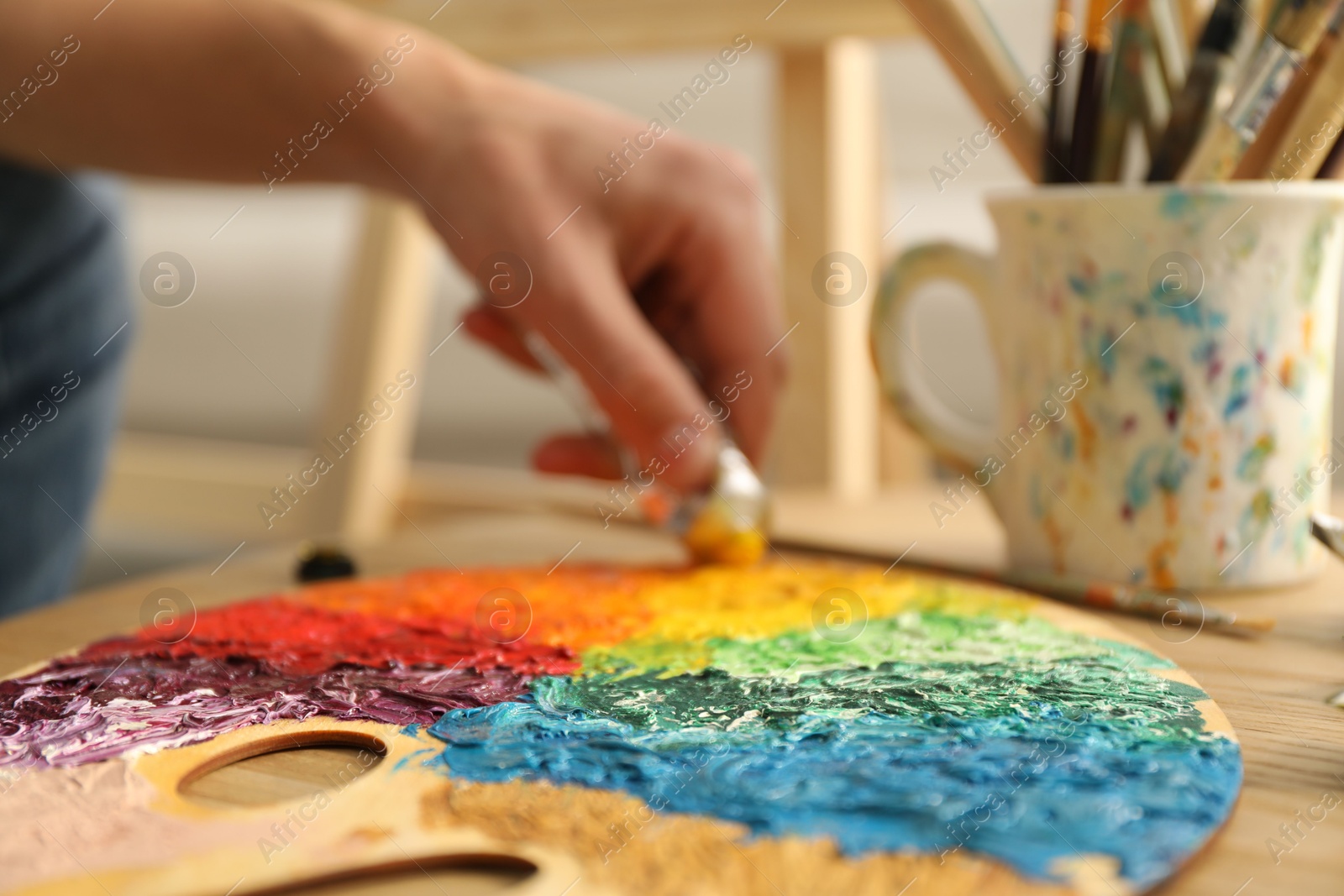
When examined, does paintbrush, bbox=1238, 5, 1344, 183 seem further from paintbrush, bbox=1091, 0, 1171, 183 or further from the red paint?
the red paint

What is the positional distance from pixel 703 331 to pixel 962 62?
0.65 ft

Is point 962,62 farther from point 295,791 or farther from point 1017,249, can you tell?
point 295,791

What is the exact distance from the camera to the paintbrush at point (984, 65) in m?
0.50

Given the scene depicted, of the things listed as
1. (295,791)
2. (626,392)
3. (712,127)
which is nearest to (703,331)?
(626,392)

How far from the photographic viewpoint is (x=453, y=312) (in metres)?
1.38

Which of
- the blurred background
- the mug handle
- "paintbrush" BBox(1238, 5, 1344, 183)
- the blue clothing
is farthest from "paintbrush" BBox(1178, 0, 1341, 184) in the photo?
the blue clothing

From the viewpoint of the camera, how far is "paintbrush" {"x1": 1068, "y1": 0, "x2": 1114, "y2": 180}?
483 millimetres

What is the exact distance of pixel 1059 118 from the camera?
51 centimetres

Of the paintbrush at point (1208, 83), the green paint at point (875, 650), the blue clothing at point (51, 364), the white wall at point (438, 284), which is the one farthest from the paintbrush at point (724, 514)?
the white wall at point (438, 284)

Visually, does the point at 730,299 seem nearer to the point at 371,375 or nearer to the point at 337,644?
the point at 337,644

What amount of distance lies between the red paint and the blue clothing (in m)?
0.32

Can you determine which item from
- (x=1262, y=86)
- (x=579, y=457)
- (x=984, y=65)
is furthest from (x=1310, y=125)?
(x=579, y=457)

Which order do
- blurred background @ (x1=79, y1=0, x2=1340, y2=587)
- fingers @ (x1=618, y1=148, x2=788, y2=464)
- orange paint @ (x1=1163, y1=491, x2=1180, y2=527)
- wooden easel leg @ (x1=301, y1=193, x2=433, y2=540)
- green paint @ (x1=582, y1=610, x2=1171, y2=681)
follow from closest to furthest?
green paint @ (x1=582, y1=610, x2=1171, y2=681)
orange paint @ (x1=1163, y1=491, x2=1180, y2=527)
fingers @ (x1=618, y1=148, x2=788, y2=464)
wooden easel leg @ (x1=301, y1=193, x2=433, y2=540)
blurred background @ (x1=79, y1=0, x2=1340, y2=587)

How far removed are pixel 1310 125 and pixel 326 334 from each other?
1.23 metres
